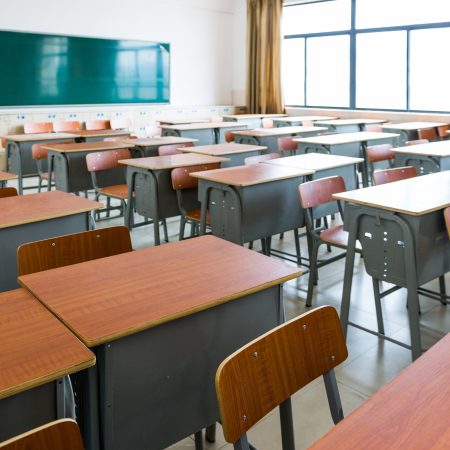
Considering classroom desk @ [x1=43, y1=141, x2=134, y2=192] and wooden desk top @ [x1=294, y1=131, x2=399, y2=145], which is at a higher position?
wooden desk top @ [x1=294, y1=131, x2=399, y2=145]

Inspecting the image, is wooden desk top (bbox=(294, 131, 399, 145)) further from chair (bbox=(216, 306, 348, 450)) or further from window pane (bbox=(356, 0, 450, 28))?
chair (bbox=(216, 306, 348, 450))

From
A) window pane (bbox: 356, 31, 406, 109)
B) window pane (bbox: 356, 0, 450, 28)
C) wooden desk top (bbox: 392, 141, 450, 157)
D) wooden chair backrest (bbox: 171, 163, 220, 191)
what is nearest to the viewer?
wooden chair backrest (bbox: 171, 163, 220, 191)

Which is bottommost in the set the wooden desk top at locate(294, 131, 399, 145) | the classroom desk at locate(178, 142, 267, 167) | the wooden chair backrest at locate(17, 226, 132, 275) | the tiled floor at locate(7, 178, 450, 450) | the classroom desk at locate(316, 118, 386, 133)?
the tiled floor at locate(7, 178, 450, 450)

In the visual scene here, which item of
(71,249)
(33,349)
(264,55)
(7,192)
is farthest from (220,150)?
(264,55)

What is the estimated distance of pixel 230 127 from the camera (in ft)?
25.0

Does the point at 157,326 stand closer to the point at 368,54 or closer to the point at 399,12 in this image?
the point at 399,12

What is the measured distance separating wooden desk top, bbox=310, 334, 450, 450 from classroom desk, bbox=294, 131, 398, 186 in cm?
424

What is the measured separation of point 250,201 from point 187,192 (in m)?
0.82

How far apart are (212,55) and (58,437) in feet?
32.4

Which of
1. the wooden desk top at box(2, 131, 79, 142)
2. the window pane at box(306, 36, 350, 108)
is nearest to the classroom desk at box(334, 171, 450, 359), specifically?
the wooden desk top at box(2, 131, 79, 142)

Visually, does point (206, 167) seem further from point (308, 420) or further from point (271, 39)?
point (271, 39)

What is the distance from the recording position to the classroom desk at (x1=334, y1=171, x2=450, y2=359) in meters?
2.44

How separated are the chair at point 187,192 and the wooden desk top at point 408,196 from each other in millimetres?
1284

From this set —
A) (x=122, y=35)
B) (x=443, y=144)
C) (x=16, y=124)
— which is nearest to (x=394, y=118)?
(x=443, y=144)
